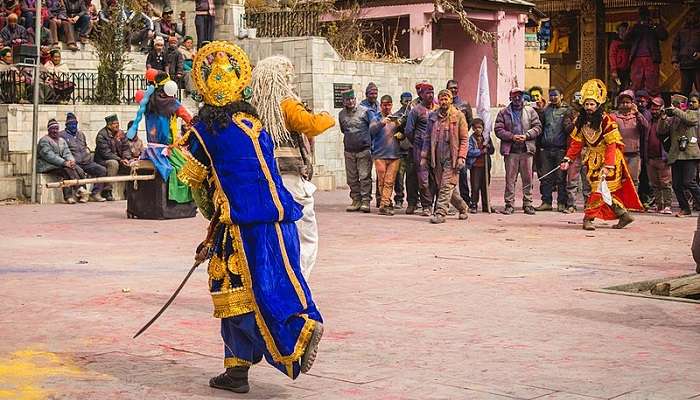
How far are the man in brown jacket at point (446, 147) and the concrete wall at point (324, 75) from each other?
715cm

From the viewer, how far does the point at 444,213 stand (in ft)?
58.2

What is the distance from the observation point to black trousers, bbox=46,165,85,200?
70.2 ft

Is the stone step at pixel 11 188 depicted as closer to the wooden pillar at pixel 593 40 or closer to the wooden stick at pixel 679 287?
the wooden stick at pixel 679 287

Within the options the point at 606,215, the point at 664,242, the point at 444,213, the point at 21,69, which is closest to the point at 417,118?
the point at 444,213

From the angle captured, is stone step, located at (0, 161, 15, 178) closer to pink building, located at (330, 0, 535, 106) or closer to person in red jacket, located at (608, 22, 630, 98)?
pink building, located at (330, 0, 535, 106)

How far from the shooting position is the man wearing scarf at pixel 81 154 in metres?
21.7

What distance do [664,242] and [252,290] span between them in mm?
9063

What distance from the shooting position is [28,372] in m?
7.72

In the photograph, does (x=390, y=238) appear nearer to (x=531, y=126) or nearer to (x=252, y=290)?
(x=531, y=126)

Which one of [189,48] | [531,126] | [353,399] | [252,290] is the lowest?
[353,399]

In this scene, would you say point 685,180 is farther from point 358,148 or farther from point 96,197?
point 96,197

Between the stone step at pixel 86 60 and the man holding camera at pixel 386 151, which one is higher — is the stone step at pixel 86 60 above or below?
above

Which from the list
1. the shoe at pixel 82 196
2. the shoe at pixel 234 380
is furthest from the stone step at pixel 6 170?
the shoe at pixel 234 380

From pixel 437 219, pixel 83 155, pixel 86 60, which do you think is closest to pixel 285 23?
pixel 86 60
